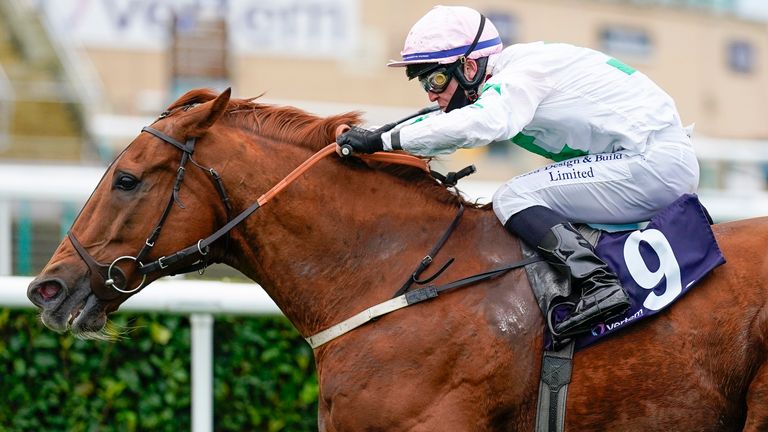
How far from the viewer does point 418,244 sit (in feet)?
12.5

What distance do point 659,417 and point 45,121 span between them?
41.9 feet

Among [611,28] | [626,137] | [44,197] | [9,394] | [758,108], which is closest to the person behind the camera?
[626,137]

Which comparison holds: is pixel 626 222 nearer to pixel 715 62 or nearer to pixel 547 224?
pixel 547 224

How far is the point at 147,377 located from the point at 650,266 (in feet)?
8.41

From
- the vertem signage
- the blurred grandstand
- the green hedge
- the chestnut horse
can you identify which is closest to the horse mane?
the chestnut horse

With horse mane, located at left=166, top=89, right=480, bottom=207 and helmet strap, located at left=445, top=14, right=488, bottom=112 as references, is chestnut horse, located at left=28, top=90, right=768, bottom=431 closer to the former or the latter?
horse mane, located at left=166, top=89, right=480, bottom=207

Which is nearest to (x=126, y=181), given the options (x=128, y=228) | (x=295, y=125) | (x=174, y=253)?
(x=128, y=228)

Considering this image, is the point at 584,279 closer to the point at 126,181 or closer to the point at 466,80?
the point at 466,80

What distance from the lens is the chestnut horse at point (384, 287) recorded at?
352 centimetres

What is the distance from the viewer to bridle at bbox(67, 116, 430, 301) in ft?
12.2

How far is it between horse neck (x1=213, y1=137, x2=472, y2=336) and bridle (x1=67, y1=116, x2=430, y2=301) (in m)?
0.03

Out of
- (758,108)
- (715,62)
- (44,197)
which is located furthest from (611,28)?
(44,197)

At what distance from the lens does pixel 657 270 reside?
3605 millimetres

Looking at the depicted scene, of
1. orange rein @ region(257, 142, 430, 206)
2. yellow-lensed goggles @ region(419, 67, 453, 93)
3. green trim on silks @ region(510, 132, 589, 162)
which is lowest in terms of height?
orange rein @ region(257, 142, 430, 206)
